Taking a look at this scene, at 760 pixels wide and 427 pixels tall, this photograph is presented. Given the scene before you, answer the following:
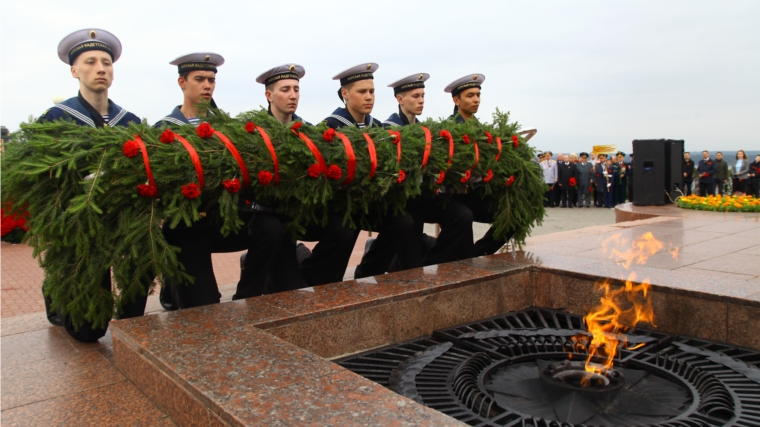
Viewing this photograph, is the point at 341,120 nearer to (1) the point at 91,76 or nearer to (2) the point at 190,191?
(1) the point at 91,76

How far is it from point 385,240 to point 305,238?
2.07 feet

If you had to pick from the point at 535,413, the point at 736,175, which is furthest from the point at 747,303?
the point at 736,175

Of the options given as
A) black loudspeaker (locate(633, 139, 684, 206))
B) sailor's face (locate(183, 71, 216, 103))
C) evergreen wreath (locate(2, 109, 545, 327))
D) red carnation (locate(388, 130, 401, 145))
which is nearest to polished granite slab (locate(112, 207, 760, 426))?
evergreen wreath (locate(2, 109, 545, 327))

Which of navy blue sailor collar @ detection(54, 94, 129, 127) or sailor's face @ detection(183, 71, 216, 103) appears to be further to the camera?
sailor's face @ detection(183, 71, 216, 103)

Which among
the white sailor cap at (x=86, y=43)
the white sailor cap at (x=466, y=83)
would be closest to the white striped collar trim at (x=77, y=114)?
the white sailor cap at (x=86, y=43)

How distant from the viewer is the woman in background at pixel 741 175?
20375 millimetres

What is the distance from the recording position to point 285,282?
4.59 m

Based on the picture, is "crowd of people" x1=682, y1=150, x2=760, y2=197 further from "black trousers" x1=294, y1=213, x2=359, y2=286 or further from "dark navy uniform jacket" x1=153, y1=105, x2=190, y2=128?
"dark navy uniform jacket" x1=153, y1=105, x2=190, y2=128

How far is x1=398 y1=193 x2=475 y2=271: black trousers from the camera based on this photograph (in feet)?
16.9

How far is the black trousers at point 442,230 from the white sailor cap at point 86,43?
250 cm

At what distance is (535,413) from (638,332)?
1.32 m

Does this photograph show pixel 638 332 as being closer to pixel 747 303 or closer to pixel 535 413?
pixel 747 303

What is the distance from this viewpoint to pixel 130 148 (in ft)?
10.7

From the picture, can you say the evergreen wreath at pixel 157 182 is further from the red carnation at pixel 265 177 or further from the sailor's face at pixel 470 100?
the sailor's face at pixel 470 100
